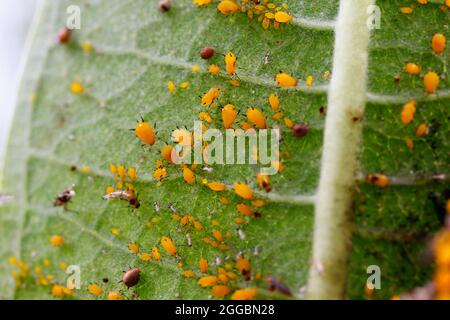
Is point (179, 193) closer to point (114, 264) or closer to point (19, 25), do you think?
point (114, 264)

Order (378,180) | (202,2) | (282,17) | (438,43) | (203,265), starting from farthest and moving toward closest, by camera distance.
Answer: (202,2) → (282,17) → (203,265) → (438,43) → (378,180)

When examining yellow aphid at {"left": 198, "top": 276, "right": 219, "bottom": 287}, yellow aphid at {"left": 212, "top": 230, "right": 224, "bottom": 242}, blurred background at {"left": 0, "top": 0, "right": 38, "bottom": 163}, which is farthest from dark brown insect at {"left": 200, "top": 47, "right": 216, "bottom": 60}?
blurred background at {"left": 0, "top": 0, "right": 38, "bottom": 163}

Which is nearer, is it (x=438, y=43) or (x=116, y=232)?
(x=438, y=43)

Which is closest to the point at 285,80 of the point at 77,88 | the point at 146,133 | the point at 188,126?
the point at 188,126

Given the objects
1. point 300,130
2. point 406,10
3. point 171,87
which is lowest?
point 300,130

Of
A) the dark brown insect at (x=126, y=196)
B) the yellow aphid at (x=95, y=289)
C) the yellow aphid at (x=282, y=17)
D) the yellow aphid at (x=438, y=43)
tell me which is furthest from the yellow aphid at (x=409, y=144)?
the yellow aphid at (x=95, y=289)

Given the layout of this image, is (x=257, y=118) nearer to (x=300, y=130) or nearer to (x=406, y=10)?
(x=300, y=130)
